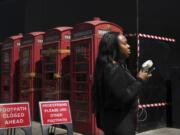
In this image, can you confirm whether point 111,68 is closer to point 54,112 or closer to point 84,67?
point 54,112

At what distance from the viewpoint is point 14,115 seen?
7.52 metres

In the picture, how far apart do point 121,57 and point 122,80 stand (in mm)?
259

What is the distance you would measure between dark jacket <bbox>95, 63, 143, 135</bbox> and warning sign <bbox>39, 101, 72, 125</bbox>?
3398 mm

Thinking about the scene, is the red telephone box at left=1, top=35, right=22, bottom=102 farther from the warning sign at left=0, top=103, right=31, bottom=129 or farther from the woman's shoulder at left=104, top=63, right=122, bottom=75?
the woman's shoulder at left=104, top=63, right=122, bottom=75

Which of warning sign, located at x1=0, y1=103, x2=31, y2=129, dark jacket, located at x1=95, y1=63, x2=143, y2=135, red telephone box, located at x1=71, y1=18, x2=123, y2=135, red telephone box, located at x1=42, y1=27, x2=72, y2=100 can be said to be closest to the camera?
dark jacket, located at x1=95, y1=63, x2=143, y2=135

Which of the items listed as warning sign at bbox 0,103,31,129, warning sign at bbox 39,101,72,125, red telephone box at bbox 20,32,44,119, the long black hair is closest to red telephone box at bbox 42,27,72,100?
red telephone box at bbox 20,32,44,119

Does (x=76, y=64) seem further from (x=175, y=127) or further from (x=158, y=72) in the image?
(x=175, y=127)

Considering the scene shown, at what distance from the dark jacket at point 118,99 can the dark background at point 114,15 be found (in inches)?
251

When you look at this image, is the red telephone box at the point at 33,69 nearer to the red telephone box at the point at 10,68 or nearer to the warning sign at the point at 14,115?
the red telephone box at the point at 10,68

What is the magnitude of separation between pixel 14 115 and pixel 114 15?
16.7 ft

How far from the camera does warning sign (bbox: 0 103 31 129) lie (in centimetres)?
744

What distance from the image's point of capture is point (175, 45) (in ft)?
35.2

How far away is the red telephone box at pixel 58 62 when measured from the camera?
36.7 feet

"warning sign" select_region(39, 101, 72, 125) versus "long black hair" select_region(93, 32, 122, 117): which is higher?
"long black hair" select_region(93, 32, 122, 117)
